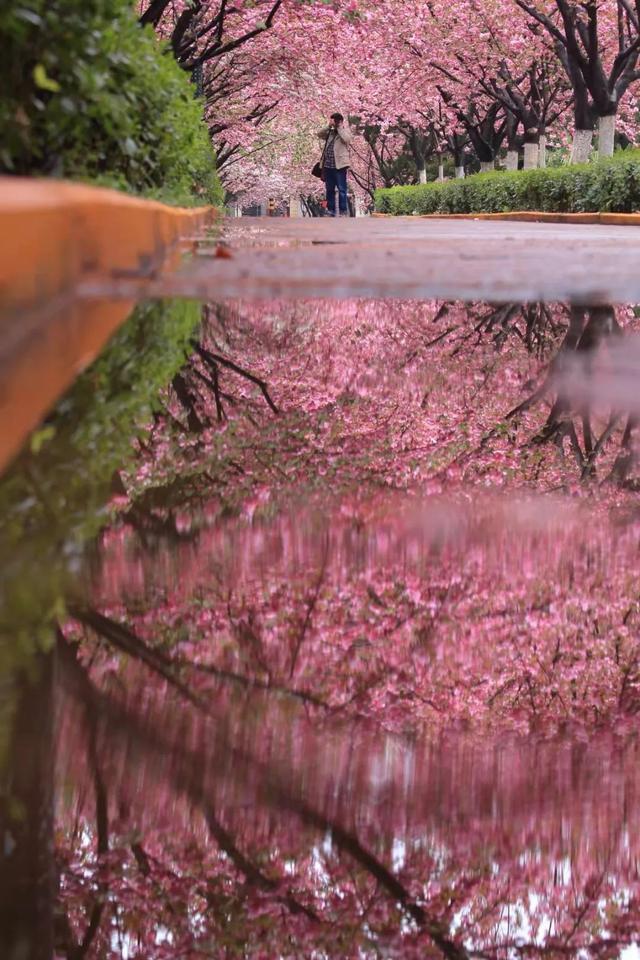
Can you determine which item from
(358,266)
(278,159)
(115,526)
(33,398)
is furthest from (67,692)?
(278,159)

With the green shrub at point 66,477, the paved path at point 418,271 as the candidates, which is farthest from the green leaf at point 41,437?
the paved path at point 418,271

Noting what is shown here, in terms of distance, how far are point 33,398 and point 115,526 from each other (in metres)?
0.89

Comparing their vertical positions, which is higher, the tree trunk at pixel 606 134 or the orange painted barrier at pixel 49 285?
the tree trunk at pixel 606 134

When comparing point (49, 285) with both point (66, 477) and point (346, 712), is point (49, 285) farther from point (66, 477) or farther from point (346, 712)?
point (346, 712)

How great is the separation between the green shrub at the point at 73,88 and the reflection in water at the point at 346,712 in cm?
289

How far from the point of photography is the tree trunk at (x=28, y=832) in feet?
4.68

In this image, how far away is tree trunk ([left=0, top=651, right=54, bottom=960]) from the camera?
1.43 meters

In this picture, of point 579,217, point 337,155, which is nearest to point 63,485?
point 579,217

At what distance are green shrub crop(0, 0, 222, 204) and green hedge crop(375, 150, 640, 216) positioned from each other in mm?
14681

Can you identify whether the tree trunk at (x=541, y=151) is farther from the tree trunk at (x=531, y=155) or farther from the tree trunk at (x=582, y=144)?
the tree trunk at (x=582, y=144)

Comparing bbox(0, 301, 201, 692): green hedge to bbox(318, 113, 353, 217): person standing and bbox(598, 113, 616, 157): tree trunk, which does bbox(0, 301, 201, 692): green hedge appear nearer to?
bbox(318, 113, 353, 217): person standing

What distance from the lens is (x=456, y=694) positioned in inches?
84.0

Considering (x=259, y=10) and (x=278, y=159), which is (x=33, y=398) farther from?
(x=278, y=159)

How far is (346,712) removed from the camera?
6.68 feet
